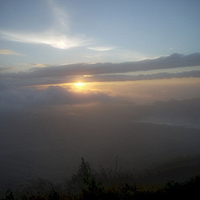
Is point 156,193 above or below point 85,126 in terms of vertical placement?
above

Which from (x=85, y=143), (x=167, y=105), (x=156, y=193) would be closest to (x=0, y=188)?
(x=85, y=143)

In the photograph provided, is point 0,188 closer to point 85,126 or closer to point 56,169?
point 56,169

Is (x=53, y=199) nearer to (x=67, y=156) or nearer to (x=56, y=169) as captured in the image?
(x=56, y=169)

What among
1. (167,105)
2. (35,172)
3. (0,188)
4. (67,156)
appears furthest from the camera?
(167,105)

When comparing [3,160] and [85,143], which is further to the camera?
[85,143]

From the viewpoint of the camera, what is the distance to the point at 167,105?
180625 mm

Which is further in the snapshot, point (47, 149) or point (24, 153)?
point (47, 149)

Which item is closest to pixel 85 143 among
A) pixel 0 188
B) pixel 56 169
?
pixel 56 169

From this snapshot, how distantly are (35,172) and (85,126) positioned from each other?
71.5 metres

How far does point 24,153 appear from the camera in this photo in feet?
282

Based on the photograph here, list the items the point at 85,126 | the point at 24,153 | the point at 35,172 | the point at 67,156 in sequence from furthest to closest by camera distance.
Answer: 1. the point at 85,126
2. the point at 24,153
3. the point at 67,156
4. the point at 35,172

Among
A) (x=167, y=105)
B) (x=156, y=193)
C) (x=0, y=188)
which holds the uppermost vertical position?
(x=156, y=193)

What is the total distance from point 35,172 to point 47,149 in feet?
94.0

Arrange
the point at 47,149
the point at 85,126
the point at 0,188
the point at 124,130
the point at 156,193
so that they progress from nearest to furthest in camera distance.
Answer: the point at 156,193 < the point at 0,188 < the point at 47,149 < the point at 124,130 < the point at 85,126
